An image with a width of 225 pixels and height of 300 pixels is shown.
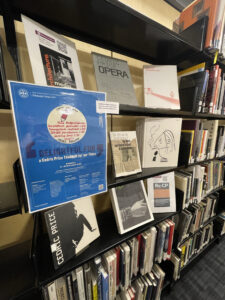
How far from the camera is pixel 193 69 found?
0.93 metres

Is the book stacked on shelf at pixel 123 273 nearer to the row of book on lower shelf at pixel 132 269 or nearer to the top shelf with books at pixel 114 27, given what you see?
the row of book on lower shelf at pixel 132 269

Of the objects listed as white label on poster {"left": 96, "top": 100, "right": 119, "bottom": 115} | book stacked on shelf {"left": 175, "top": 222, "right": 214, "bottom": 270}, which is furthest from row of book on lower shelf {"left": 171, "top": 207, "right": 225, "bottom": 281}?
white label on poster {"left": 96, "top": 100, "right": 119, "bottom": 115}

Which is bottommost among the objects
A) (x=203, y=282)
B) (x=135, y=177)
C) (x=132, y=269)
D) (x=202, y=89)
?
(x=203, y=282)

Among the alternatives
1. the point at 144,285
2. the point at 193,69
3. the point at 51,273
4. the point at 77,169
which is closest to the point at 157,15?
the point at 193,69

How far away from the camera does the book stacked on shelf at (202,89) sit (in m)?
0.86

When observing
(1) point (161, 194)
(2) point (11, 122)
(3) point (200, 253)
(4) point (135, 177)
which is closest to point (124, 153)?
(4) point (135, 177)

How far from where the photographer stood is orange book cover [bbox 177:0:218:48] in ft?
2.59

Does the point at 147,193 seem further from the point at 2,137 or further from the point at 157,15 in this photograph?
the point at 157,15

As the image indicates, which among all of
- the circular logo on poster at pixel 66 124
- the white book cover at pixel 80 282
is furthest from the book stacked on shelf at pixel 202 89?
the white book cover at pixel 80 282

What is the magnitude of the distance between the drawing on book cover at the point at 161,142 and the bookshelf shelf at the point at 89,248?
455 mm

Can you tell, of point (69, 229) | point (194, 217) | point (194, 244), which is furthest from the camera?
point (194, 244)

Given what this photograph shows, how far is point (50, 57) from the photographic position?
525 mm

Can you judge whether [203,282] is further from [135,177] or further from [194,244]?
[135,177]

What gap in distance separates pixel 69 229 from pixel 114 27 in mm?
1061
